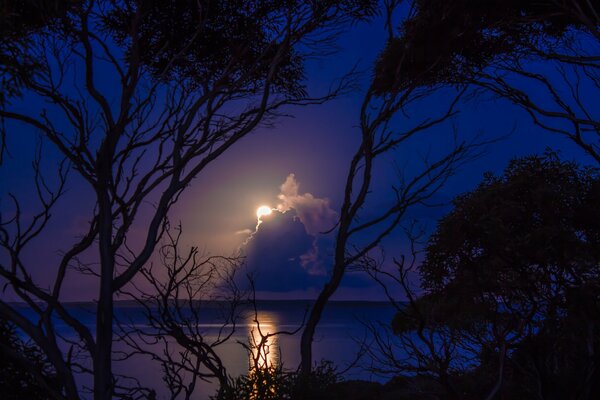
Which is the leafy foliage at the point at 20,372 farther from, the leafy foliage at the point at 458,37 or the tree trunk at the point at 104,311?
the leafy foliage at the point at 458,37

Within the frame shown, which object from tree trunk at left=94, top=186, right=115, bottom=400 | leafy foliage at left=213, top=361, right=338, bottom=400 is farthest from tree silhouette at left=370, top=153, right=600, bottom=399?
tree trunk at left=94, top=186, right=115, bottom=400

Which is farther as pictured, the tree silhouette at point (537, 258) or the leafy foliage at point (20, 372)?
the tree silhouette at point (537, 258)

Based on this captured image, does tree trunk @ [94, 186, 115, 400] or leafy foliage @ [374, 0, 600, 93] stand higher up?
leafy foliage @ [374, 0, 600, 93]

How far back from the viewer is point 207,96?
25.2 feet

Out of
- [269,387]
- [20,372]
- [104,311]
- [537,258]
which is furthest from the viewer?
[537,258]

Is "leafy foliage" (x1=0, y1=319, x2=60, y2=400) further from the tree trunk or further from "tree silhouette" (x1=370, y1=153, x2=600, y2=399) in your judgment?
"tree silhouette" (x1=370, y1=153, x2=600, y2=399)

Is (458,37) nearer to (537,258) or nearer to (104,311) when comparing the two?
(537,258)

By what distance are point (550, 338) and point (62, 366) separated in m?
8.12

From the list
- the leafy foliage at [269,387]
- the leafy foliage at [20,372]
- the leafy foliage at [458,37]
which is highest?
the leafy foliage at [458,37]

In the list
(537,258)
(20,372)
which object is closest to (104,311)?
(20,372)

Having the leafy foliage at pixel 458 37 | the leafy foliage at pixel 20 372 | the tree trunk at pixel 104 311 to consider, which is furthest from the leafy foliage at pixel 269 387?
the leafy foliage at pixel 458 37

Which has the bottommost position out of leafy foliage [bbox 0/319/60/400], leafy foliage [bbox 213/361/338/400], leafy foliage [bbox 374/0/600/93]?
leafy foliage [bbox 213/361/338/400]

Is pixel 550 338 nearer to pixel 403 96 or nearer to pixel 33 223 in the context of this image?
pixel 403 96

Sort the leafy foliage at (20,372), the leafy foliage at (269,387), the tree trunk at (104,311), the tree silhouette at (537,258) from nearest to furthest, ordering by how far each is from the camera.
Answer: the tree trunk at (104,311), the leafy foliage at (20,372), the leafy foliage at (269,387), the tree silhouette at (537,258)
